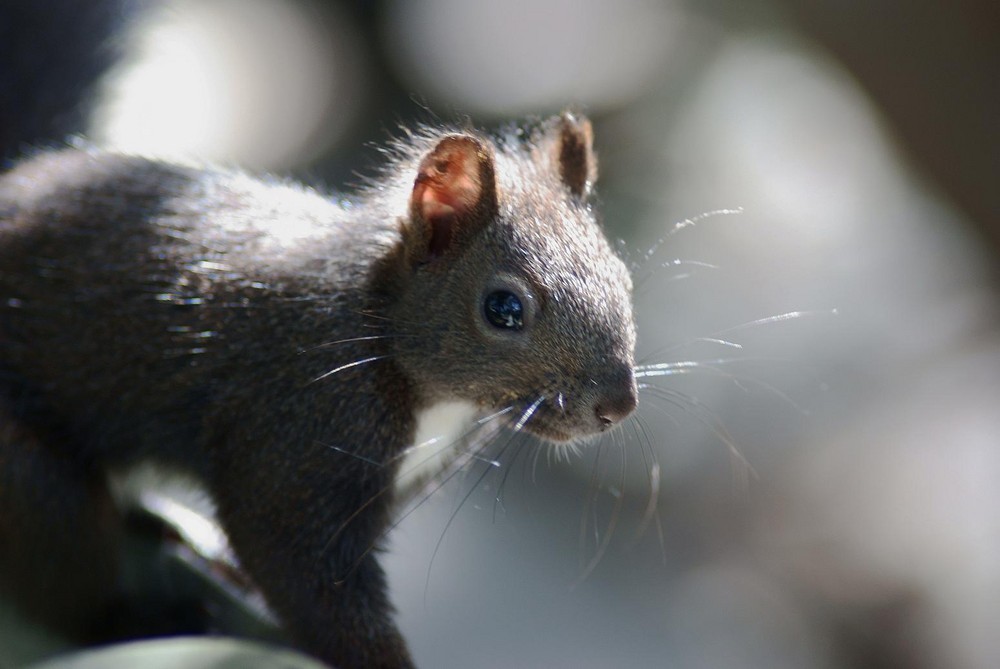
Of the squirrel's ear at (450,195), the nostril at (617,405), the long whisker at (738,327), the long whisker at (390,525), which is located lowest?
the long whisker at (390,525)

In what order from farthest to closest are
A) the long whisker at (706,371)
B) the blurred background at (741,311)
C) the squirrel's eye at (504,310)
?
the blurred background at (741,311) → the long whisker at (706,371) → the squirrel's eye at (504,310)

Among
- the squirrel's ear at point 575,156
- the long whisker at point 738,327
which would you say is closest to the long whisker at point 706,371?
the long whisker at point 738,327

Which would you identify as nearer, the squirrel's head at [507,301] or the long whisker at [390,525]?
the squirrel's head at [507,301]

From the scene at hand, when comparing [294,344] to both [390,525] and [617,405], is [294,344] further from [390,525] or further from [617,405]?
[617,405]

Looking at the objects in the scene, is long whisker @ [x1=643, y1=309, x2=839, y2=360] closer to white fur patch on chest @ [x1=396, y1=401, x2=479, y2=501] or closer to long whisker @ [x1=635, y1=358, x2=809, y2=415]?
long whisker @ [x1=635, y1=358, x2=809, y2=415]

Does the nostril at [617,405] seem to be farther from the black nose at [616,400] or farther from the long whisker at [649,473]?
the long whisker at [649,473]

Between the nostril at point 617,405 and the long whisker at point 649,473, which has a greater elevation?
the long whisker at point 649,473

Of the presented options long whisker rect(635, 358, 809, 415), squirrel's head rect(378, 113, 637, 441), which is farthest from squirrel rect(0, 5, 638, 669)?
long whisker rect(635, 358, 809, 415)

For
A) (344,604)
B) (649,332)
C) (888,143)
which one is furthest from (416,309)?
(888,143)
